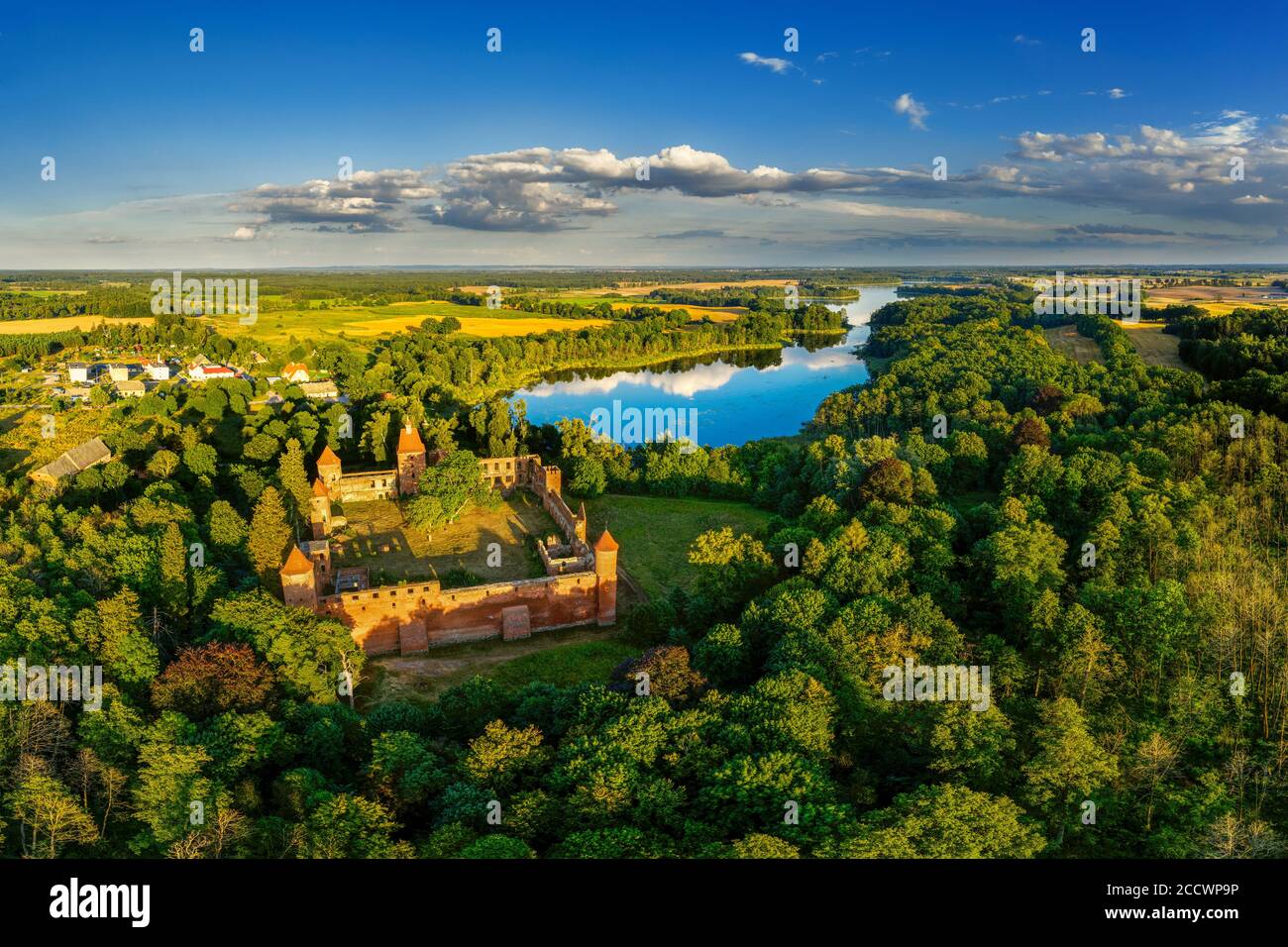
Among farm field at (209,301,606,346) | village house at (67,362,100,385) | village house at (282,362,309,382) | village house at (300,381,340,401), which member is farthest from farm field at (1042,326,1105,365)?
village house at (67,362,100,385)

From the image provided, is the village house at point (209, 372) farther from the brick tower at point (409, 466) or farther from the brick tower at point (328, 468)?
the brick tower at point (409, 466)

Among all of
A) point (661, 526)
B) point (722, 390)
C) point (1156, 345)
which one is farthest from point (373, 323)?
point (1156, 345)

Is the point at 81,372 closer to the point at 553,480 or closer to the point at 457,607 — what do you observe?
the point at 553,480

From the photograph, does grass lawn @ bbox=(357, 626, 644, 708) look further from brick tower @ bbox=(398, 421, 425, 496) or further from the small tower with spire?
brick tower @ bbox=(398, 421, 425, 496)

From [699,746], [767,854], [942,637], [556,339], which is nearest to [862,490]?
[942,637]

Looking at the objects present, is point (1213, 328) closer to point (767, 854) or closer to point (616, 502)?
point (616, 502)
